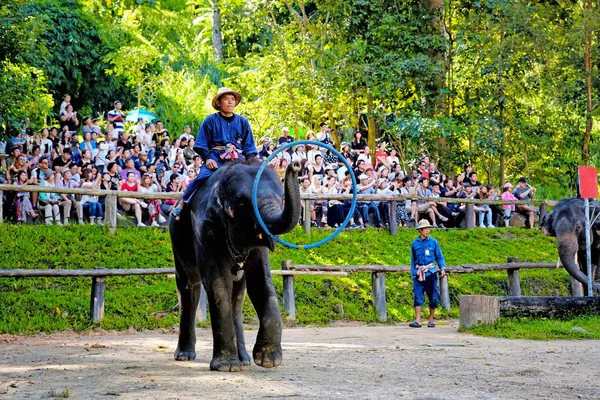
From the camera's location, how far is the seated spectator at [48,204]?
61.7ft

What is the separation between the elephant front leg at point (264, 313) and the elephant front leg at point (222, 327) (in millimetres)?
212

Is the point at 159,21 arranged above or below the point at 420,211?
above

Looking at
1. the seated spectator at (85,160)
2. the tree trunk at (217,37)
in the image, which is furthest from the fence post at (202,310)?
the tree trunk at (217,37)

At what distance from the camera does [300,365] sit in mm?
10500

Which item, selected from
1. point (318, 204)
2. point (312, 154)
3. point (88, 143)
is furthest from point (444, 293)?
point (88, 143)

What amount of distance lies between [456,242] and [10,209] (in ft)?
33.1

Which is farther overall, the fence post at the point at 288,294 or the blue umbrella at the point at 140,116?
the blue umbrella at the point at 140,116

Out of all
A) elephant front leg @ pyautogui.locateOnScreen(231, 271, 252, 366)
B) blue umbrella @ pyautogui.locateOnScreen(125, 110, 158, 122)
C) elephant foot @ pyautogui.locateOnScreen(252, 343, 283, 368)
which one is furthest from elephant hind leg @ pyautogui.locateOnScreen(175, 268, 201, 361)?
blue umbrella @ pyautogui.locateOnScreen(125, 110, 158, 122)

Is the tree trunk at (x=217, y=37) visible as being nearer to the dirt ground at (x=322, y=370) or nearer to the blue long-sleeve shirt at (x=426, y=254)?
the blue long-sleeve shirt at (x=426, y=254)

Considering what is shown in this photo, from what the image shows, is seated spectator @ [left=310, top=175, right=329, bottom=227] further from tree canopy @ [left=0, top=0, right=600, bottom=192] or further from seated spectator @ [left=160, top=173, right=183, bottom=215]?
tree canopy @ [left=0, top=0, right=600, bottom=192]

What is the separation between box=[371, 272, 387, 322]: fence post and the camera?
61.4 feet

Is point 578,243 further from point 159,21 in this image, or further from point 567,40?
point 159,21

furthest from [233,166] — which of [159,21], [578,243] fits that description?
[159,21]

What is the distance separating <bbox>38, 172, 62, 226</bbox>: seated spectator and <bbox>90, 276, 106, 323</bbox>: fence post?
125 inches
